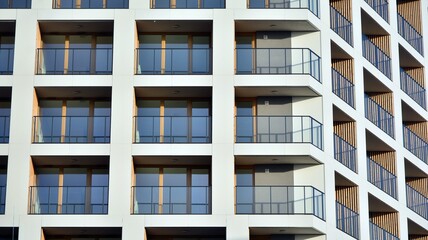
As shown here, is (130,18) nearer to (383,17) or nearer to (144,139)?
(144,139)

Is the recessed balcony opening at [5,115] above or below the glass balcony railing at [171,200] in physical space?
above

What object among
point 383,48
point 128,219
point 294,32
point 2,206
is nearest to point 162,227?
point 128,219

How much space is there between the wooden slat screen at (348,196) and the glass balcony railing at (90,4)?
13.7 m

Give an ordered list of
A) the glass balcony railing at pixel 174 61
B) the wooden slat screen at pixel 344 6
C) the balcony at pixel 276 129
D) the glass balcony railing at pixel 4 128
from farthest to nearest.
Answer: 1. the wooden slat screen at pixel 344 6
2. the glass balcony railing at pixel 174 61
3. the glass balcony railing at pixel 4 128
4. the balcony at pixel 276 129

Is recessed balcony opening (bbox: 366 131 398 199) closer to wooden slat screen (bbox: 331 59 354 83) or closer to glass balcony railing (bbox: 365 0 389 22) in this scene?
wooden slat screen (bbox: 331 59 354 83)

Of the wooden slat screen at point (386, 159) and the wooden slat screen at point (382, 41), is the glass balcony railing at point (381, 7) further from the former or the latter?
the wooden slat screen at point (386, 159)

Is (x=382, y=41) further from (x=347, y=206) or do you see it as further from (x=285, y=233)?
(x=285, y=233)

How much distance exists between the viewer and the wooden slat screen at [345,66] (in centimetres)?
7088

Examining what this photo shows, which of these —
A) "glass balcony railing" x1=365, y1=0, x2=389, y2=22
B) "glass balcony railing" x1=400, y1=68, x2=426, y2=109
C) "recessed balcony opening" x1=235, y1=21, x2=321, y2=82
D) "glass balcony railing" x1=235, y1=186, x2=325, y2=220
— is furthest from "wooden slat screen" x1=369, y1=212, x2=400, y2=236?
"recessed balcony opening" x1=235, y1=21, x2=321, y2=82

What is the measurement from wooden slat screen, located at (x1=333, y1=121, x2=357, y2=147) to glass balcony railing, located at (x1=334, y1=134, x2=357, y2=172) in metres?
0.42

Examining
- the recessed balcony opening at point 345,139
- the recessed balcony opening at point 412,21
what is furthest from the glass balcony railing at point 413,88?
the recessed balcony opening at point 345,139

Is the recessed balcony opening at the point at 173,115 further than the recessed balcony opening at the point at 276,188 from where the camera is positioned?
Yes

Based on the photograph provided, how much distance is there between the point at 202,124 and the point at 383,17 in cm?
1569

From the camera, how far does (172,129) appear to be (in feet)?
215
